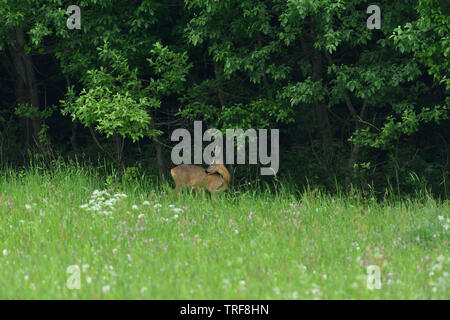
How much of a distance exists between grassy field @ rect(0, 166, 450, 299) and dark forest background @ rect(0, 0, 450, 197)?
2444 millimetres

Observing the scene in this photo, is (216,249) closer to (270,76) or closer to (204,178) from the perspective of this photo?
(204,178)

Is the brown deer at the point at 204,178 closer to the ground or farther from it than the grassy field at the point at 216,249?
farther from it

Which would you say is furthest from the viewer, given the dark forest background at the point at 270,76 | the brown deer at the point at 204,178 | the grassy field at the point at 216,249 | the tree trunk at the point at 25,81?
the tree trunk at the point at 25,81

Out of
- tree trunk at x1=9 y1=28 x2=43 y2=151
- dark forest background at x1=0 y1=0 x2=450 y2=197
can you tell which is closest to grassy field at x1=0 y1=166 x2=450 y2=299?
dark forest background at x1=0 y1=0 x2=450 y2=197

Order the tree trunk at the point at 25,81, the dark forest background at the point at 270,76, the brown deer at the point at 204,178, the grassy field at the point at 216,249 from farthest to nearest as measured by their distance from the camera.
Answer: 1. the tree trunk at the point at 25,81
2. the dark forest background at the point at 270,76
3. the brown deer at the point at 204,178
4. the grassy field at the point at 216,249

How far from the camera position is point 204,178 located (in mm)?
10508

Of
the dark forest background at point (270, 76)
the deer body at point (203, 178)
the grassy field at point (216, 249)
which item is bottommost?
the grassy field at point (216, 249)

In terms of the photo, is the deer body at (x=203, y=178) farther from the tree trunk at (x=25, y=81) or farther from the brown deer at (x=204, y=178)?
the tree trunk at (x=25, y=81)

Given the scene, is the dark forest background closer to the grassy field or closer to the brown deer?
the brown deer

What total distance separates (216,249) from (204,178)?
3.35 meters

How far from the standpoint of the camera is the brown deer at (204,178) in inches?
411

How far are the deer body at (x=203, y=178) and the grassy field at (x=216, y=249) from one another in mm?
345

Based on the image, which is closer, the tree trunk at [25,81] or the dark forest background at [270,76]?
the dark forest background at [270,76]

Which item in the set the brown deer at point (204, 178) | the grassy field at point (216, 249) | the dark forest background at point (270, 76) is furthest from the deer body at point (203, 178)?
the dark forest background at point (270, 76)
